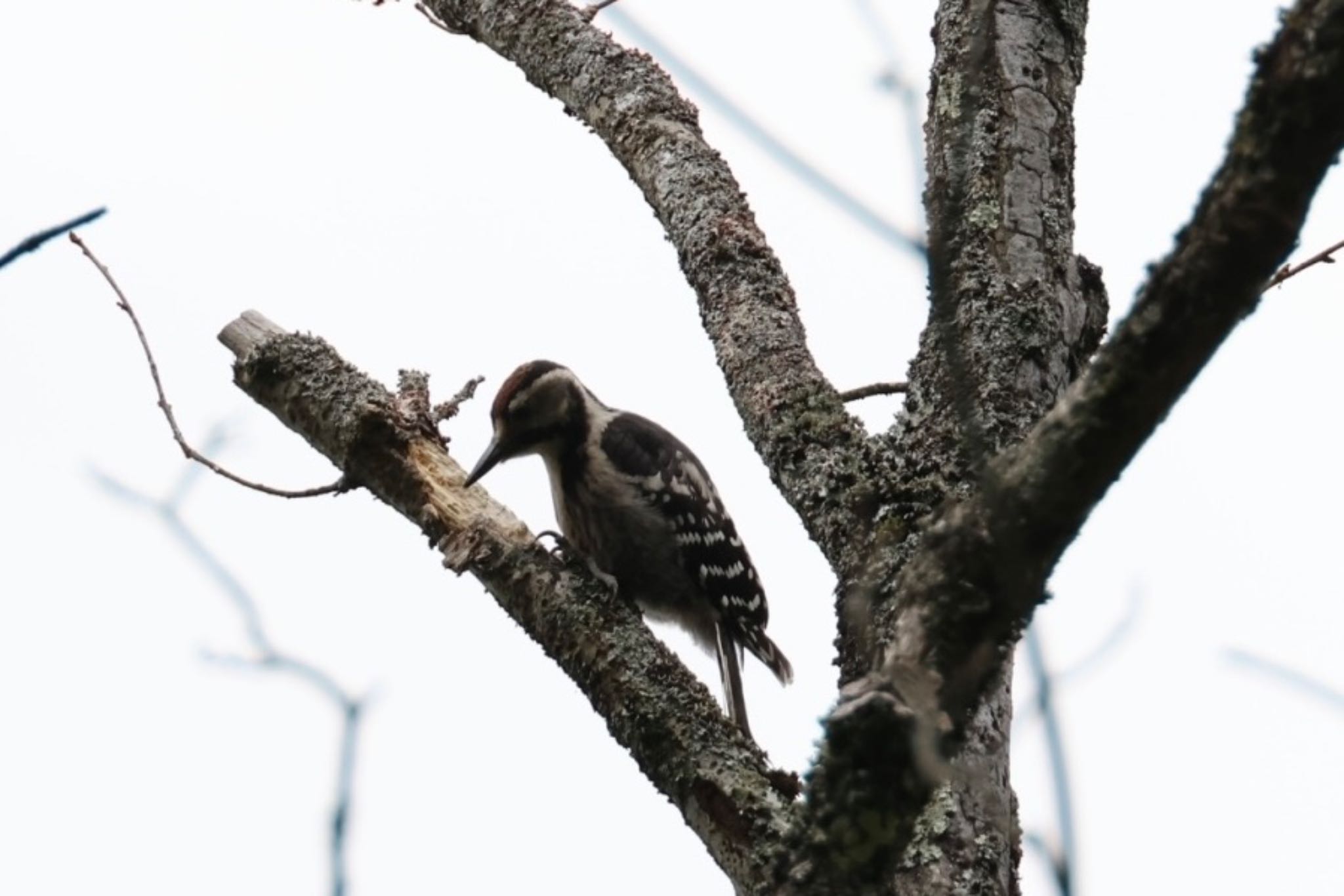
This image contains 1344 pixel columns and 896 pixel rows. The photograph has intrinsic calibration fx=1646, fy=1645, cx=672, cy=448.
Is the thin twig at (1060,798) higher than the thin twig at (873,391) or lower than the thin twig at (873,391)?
lower

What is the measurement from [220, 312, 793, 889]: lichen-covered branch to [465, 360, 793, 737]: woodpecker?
46.9 inches

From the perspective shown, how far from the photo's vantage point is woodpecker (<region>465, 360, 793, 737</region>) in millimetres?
4734

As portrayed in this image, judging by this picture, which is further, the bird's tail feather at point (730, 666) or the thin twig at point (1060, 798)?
the bird's tail feather at point (730, 666)

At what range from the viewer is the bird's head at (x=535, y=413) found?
15.6 feet

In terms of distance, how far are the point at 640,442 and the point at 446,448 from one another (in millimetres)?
1513

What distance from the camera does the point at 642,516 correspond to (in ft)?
15.5

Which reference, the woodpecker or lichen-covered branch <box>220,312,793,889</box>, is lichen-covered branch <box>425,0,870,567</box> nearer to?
lichen-covered branch <box>220,312,793,889</box>

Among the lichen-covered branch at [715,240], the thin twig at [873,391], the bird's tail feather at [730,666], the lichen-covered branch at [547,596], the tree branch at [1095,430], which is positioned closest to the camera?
the tree branch at [1095,430]

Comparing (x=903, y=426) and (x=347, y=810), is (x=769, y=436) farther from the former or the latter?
(x=347, y=810)

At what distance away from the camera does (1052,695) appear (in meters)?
1.55

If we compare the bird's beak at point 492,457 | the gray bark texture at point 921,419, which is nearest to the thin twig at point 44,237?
the gray bark texture at point 921,419

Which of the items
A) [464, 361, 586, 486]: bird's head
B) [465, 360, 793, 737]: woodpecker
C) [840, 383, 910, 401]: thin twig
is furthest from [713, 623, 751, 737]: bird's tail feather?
[840, 383, 910, 401]: thin twig

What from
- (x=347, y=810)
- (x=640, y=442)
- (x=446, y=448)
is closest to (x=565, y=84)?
(x=446, y=448)

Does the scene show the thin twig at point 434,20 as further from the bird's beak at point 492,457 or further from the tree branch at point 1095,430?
the tree branch at point 1095,430
